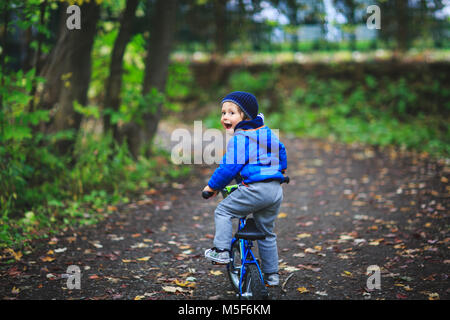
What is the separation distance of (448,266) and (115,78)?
6.63 m

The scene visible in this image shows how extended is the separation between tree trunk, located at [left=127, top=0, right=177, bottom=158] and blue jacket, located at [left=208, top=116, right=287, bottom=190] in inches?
217

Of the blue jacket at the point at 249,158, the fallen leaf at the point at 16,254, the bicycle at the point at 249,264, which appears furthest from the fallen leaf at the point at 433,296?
the fallen leaf at the point at 16,254

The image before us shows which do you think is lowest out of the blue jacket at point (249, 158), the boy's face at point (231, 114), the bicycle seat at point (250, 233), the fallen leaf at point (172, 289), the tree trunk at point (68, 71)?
the fallen leaf at point (172, 289)

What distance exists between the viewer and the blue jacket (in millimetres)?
3648

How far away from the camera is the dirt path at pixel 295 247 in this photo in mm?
4281

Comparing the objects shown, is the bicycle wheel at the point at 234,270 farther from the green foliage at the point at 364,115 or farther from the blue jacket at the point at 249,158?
the green foliage at the point at 364,115

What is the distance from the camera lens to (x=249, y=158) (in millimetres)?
3668

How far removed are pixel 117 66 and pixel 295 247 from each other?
516 cm

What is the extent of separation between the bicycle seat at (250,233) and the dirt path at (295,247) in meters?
0.79

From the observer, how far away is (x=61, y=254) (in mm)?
5160

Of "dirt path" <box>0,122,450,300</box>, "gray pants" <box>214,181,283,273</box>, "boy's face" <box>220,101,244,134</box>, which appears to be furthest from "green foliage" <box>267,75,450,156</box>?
"boy's face" <box>220,101,244,134</box>

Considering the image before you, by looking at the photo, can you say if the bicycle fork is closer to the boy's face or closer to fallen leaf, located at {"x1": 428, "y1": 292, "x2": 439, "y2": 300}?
the boy's face

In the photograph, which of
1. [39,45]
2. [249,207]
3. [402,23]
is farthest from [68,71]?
[402,23]

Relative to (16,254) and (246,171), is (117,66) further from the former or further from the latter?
(246,171)
